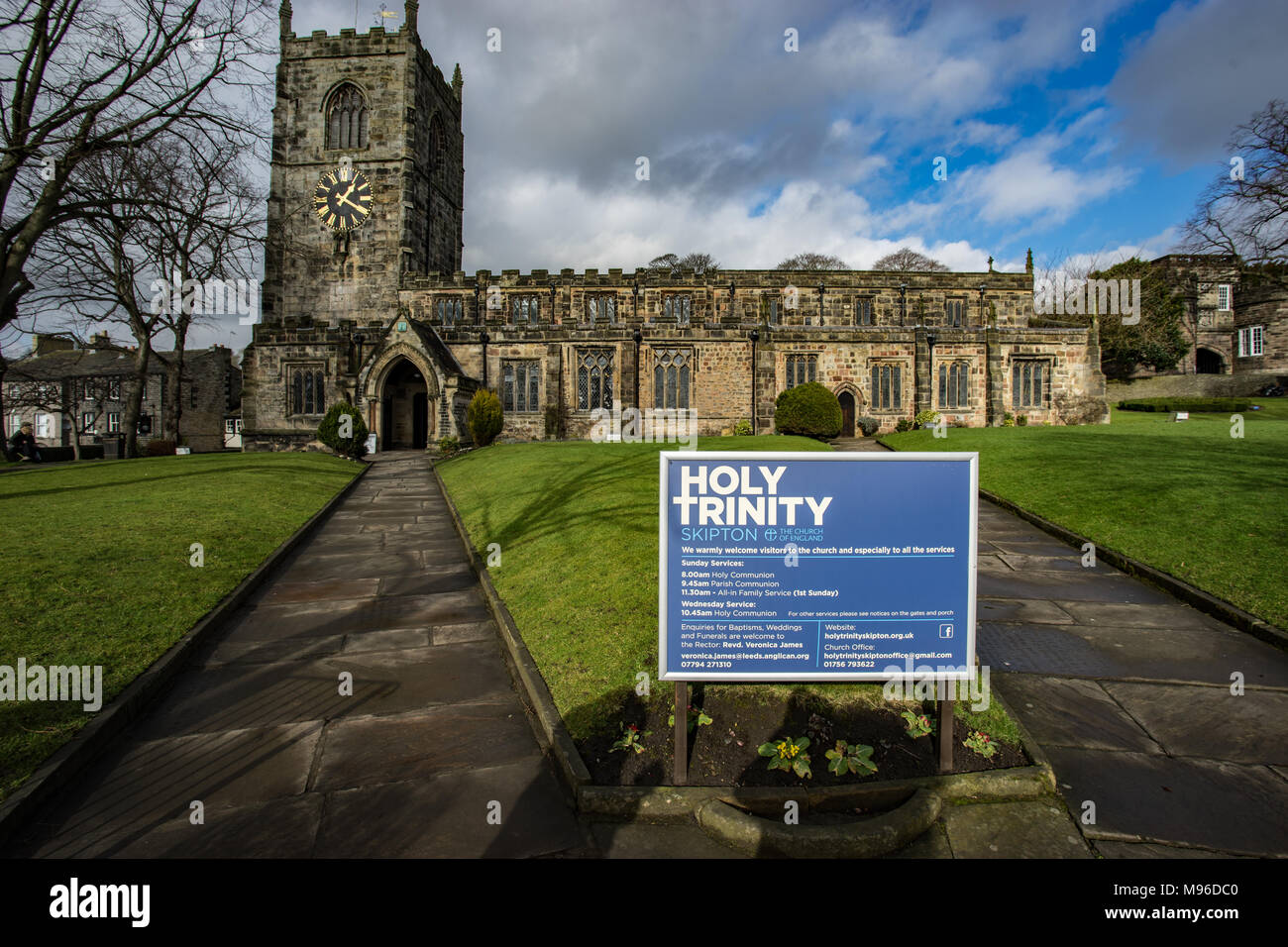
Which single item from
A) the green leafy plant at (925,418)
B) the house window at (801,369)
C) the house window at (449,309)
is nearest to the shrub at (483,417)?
the house window at (449,309)

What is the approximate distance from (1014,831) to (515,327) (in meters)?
30.8

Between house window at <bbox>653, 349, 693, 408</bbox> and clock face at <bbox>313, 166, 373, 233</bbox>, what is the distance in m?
21.9

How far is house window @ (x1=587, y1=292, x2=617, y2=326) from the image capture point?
121 ft

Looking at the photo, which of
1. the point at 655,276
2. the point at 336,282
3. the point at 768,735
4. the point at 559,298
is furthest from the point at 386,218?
the point at 768,735

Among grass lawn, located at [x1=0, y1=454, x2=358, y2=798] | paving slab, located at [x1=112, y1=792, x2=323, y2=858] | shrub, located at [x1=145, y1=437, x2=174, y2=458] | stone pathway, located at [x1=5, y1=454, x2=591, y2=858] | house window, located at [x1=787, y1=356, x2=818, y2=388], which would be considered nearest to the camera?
paving slab, located at [x1=112, y1=792, x2=323, y2=858]

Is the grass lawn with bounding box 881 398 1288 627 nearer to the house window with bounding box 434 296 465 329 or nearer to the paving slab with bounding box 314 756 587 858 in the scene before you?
the paving slab with bounding box 314 756 587 858

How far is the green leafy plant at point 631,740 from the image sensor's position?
426cm

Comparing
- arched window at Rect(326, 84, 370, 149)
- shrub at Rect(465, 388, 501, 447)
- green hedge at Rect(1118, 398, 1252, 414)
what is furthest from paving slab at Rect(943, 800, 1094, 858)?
arched window at Rect(326, 84, 370, 149)

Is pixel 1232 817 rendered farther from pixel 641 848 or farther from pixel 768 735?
pixel 641 848

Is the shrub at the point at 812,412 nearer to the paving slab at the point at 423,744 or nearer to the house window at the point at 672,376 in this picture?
the house window at the point at 672,376

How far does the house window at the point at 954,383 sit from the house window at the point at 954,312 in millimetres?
7293

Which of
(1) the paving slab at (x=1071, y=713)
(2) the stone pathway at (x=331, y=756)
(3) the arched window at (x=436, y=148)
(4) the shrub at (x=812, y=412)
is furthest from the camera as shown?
(3) the arched window at (x=436, y=148)

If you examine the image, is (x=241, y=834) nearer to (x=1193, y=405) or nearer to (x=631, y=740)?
(x=631, y=740)
